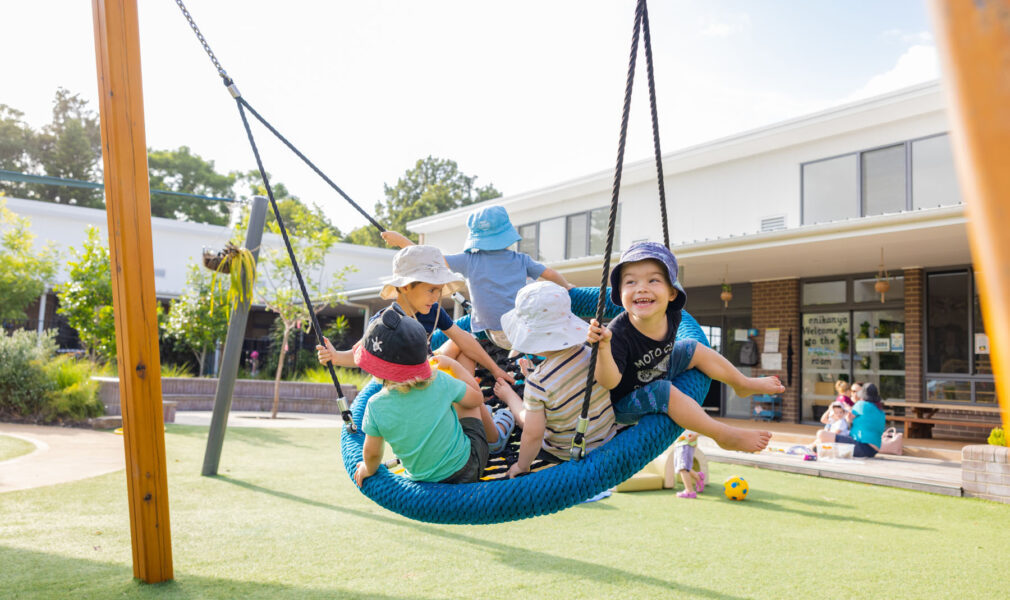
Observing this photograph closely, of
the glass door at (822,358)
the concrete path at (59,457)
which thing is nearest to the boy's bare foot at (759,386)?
the concrete path at (59,457)

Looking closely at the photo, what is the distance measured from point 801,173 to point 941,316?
9.98ft

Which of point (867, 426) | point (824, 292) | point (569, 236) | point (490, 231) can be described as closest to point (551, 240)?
point (569, 236)

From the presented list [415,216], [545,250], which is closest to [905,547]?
[545,250]

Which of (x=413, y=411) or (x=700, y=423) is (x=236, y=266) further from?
(x=700, y=423)

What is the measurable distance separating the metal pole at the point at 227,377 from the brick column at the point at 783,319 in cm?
872

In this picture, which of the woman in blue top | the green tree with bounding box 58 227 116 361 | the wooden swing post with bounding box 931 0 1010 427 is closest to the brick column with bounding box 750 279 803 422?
the woman in blue top

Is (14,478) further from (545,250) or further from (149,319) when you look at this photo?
(545,250)

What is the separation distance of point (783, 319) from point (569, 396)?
34.8ft

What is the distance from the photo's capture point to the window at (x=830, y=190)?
1073cm

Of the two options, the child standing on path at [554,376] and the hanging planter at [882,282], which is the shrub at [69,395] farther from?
the hanging planter at [882,282]

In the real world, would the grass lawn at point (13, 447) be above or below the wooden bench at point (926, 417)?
below

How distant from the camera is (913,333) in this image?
413 inches

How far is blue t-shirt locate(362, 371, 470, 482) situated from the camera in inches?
105

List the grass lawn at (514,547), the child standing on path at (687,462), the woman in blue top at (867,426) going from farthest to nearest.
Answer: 1. the woman in blue top at (867,426)
2. the child standing on path at (687,462)
3. the grass lawn at (514,547)
